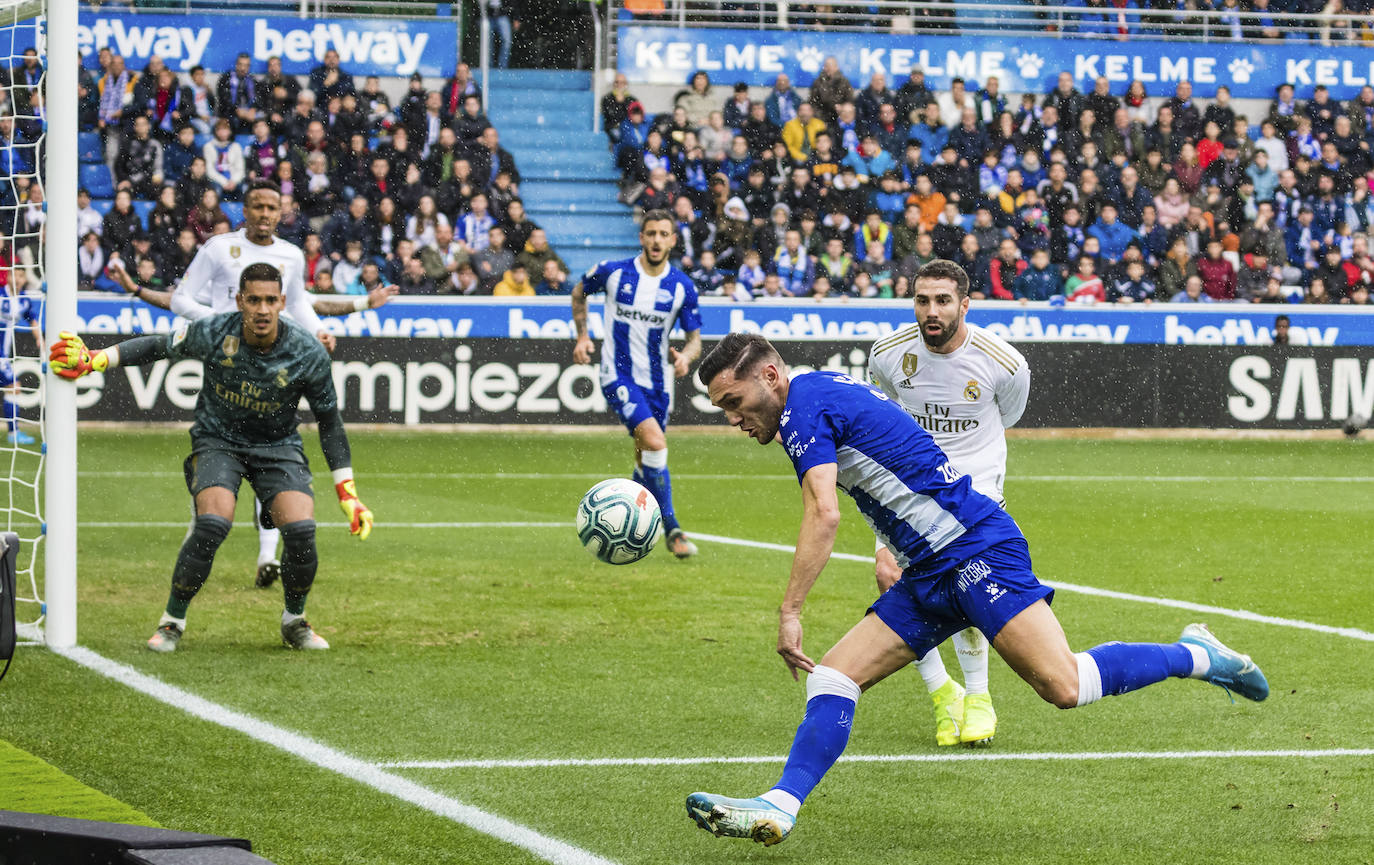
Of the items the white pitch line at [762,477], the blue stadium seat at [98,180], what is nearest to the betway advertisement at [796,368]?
the white pitch line at [762,477]

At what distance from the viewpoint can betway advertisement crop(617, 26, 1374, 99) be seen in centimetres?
2567

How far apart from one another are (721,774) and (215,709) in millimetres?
2108

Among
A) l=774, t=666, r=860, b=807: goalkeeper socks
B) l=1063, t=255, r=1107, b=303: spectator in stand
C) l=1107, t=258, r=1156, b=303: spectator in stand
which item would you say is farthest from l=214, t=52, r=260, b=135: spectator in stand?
l=774, t=666, r=860, b=807: goalkeeper socks

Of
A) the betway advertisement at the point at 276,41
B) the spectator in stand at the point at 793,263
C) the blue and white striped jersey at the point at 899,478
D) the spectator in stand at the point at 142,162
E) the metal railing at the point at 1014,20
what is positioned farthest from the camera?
the metal railing at the point at 1014,20

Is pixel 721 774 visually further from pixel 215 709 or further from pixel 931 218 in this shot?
pixel 931 218

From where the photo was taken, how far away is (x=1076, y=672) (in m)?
5.14

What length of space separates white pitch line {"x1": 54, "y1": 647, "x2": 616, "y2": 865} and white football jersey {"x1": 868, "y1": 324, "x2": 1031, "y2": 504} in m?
2.53

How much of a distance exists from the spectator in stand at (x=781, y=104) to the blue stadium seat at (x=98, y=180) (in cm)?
922

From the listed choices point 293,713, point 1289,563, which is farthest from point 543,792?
point 1289,563

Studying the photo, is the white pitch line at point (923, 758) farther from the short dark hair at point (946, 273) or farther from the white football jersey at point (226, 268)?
the white football jersey at point (226, 268)

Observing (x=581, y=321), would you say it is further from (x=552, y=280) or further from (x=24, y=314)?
(x=24, y=314)

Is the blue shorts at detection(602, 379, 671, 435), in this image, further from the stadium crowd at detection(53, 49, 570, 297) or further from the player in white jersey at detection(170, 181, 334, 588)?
the stadium crowd at detection(53, 49, 570, 297)

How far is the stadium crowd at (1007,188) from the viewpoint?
894 inches

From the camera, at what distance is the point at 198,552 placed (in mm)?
7691
